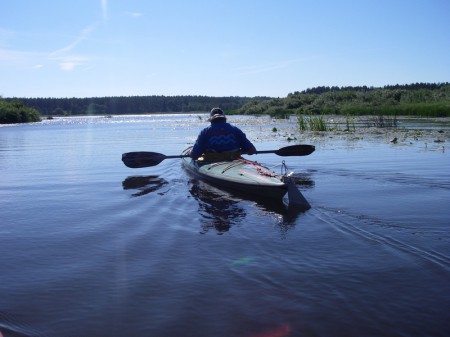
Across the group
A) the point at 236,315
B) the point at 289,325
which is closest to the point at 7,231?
the point at 236,315

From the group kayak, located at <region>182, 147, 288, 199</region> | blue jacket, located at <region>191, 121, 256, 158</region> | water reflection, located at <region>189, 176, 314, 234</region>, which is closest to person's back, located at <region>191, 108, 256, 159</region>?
blue jacket, located at <region>191, 121, 256, 158</region>

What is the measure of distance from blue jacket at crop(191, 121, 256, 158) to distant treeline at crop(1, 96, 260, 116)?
5506 inches

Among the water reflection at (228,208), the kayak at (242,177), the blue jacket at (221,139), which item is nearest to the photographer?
the water reflection at (228,208)

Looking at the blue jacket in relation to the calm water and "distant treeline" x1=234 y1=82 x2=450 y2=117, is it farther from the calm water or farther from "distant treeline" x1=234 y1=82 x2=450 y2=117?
"distant treeline" x1=234 y1=82 x2=450 y2=117

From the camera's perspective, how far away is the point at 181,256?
531 centimetres

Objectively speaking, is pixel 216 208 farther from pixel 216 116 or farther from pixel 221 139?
pixel 216 116

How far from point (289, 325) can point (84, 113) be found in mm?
158780

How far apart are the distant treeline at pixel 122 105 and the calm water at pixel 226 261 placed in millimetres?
142593

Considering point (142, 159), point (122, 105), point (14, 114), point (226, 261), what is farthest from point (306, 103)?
point (122, 105)

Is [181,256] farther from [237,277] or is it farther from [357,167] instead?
[357,167]

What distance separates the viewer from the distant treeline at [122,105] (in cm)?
14862

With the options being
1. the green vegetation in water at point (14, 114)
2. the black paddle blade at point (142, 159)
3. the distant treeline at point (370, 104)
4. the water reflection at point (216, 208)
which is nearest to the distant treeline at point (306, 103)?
the distant treeline at point (370, 104)

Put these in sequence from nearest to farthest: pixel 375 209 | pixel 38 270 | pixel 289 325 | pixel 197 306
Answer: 1. pixel 289 325
2. pixel 197 306
3. pixel 38 270
4. pixel 375 209

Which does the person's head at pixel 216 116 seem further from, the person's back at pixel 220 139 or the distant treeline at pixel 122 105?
the distant treeline at pixel 122 105
